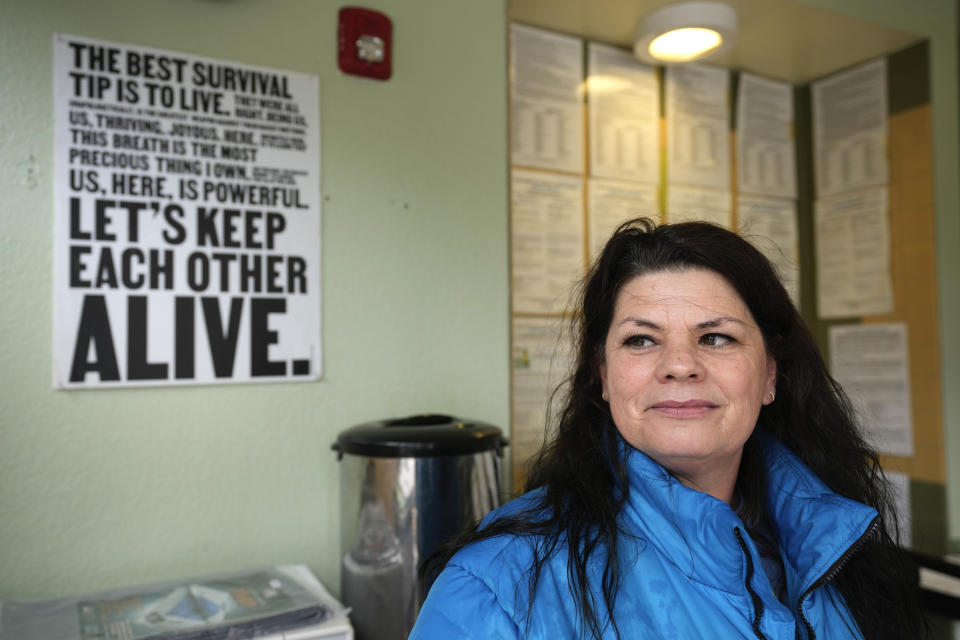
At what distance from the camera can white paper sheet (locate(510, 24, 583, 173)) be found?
6.89 ft

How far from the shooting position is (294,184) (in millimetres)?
1548

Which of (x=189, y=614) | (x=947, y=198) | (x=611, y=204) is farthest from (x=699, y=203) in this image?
(x=189, y=614)

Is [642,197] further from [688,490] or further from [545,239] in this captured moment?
Result: [688,490]

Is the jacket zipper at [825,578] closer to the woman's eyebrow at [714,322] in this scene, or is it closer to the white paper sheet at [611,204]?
the woman's eyebrow at [714,322]

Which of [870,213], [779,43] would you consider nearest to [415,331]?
[779,43]

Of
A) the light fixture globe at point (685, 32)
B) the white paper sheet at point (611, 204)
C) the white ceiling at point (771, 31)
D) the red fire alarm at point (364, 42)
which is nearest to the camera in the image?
the red fire alarm at point (364, 42)

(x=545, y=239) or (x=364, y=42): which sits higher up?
(x=364, y=42)

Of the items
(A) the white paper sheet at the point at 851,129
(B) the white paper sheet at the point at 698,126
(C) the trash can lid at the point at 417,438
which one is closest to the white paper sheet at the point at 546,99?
(B) the white paper sheet at the point at 698,126

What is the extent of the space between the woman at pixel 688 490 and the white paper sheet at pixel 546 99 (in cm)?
103

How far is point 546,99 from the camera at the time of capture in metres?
2.15

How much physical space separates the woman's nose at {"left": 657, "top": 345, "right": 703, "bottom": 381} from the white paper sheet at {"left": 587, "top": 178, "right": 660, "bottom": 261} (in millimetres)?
1215

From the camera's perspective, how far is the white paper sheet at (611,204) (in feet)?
7.33

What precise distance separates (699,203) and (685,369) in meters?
1.58

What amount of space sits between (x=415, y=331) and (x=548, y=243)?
2.16 feet
